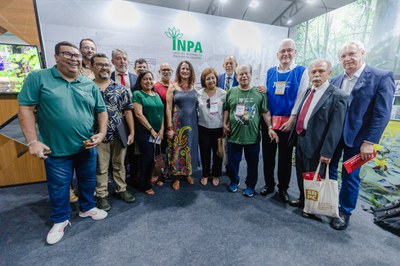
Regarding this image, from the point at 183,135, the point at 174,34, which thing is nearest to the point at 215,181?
the point at 183,135

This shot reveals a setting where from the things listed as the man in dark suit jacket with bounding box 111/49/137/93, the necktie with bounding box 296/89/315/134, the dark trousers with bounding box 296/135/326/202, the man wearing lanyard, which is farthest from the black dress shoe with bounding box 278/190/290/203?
the man in dark suit jacket with bounding box 111/49/137/93

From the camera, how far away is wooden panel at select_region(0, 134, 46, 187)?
Result: 2.43 meters

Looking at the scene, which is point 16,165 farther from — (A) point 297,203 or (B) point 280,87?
(A) point 297,203

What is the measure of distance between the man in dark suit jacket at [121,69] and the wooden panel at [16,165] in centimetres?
160

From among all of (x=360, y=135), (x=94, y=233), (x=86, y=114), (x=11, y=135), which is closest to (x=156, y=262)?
(x=94, y=233)

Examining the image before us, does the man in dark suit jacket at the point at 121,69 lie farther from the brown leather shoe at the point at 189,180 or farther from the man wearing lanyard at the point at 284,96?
the man wearing lanyard at the point at 284,96

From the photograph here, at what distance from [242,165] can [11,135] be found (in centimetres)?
339

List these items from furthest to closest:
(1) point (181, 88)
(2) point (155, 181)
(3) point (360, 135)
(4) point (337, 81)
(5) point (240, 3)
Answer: (5) point (240, 3)
(2) point (155, 181)
(1) point (181, 88)
(4) point (337, 81)
(3) point (360, 135)

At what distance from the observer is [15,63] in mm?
2248

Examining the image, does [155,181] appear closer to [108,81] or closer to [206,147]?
[206,147]

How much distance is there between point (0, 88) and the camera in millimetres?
2234

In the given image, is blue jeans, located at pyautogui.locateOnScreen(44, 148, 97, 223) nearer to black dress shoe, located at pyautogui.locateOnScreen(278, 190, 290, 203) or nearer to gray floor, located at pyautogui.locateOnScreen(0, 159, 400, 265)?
gray floor, located at pyautogui.locateOnScreen(0, 159, 400, 265)

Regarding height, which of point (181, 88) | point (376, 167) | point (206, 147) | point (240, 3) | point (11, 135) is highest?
point (240, 3)

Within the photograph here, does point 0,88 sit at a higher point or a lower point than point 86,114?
higher
